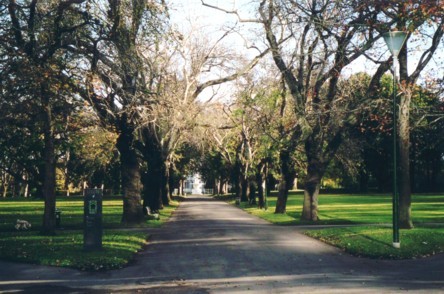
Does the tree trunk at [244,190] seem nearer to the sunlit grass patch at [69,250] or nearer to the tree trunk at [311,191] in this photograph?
the tree trunk at [311,191]

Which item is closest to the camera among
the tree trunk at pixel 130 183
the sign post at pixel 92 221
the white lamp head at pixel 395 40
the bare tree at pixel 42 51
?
the sign post at pixel 92 221

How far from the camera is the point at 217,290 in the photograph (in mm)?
10531

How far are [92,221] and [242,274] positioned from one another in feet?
16.7

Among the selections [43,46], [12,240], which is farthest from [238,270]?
[43,46]

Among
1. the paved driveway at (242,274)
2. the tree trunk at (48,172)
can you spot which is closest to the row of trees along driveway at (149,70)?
the tree trunk at (48,172)

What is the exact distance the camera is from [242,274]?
12.4 meters

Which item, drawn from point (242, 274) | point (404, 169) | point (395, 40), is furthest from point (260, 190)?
point (242, 274)

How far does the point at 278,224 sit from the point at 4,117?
14079 mm

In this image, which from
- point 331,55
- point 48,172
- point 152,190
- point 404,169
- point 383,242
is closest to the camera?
point 383,242

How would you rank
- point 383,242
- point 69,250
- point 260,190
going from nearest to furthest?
point 69,250
point 383,242
point 260,190

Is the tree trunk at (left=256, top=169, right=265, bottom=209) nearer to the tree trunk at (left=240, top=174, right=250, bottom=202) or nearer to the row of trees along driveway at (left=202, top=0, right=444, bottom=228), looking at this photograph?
the row of trees along driveway at (left=202, top=0, right=444, bottom=228)

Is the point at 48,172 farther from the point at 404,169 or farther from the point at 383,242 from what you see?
the point at 404,169

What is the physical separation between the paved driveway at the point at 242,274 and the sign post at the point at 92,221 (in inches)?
52.7

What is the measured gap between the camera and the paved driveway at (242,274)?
10727mm
